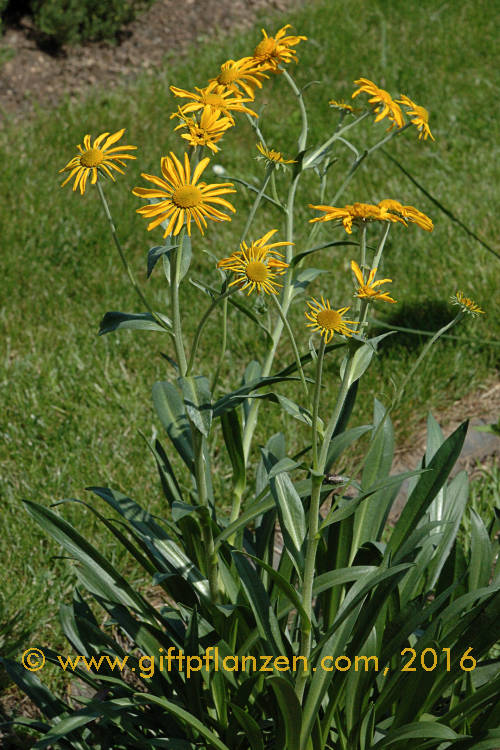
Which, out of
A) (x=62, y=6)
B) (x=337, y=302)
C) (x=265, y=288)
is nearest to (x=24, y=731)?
(x=265, y=288)

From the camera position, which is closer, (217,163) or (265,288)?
(265,288)

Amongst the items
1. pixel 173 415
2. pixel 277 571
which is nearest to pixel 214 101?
pixel 173 415

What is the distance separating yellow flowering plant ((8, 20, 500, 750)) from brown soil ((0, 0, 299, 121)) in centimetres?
352

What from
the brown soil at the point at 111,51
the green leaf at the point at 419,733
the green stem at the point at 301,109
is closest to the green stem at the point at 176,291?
the green stem at the point at 301,109

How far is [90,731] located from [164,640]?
0.85ft

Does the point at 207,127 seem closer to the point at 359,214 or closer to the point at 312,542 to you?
the point at 359,214

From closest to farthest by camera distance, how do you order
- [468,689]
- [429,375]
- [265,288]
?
[265,288] < [468,689] < [429,375]

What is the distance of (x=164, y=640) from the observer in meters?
1.68

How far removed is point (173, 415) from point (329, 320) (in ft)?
1.60

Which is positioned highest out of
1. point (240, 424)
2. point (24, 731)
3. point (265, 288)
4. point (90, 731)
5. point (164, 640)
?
point (265, 288)

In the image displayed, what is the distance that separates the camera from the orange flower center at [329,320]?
1242 millimetres

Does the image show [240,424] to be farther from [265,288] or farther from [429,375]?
[429,375]

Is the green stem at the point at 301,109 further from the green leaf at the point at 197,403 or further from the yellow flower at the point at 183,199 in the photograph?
the green leaf at the point at 197,403

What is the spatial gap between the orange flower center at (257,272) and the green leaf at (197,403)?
244 mm
